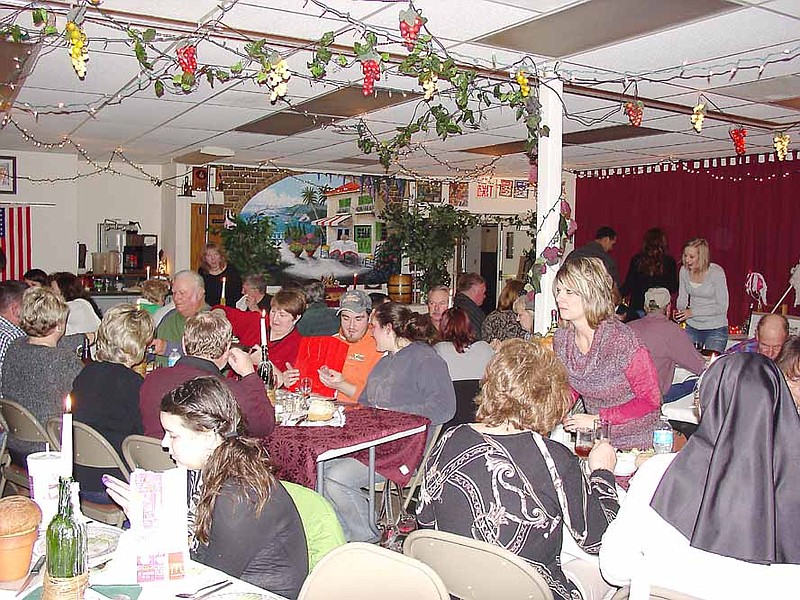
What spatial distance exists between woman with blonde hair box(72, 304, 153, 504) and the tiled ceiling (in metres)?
1.62

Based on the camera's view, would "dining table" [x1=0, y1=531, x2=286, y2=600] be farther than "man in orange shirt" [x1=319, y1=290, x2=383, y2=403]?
No

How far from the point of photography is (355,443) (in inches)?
142

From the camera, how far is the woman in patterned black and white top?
2275 mm

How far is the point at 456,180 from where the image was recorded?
39.8 feet

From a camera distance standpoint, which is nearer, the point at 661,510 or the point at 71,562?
the point at 71,562

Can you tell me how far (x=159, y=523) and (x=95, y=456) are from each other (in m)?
1.77

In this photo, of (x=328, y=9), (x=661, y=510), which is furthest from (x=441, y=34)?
(x=661, y=510)

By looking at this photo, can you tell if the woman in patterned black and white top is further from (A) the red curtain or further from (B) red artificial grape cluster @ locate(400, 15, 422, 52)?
(A) the red curtain

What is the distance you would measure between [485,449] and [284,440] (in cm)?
150

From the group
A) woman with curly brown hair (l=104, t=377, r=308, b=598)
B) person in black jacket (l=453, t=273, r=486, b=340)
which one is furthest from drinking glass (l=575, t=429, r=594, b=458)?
person in black jacket (l=453, t=273, r=486, b=340)

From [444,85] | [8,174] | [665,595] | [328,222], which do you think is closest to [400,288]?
[328,222]

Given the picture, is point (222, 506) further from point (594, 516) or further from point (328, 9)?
point (328, 9)

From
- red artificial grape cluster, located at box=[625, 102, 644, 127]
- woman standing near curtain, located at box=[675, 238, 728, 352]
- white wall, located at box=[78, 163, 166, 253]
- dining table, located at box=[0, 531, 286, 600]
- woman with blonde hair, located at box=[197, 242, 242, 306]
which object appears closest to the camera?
dining table, located at box=[0, 531, 286, 600]

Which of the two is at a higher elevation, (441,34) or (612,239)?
(441,34)
